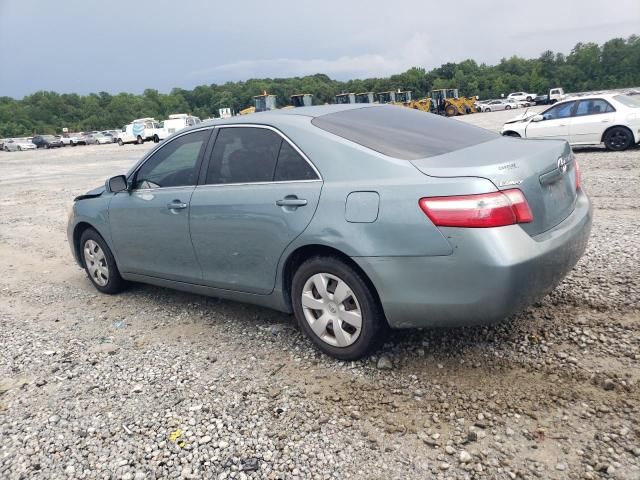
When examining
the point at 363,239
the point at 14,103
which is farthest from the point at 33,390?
the point at 14,103

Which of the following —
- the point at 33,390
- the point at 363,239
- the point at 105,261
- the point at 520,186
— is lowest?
the point at 33,390

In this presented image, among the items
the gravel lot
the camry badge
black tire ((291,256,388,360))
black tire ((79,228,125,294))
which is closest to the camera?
the gravel lot

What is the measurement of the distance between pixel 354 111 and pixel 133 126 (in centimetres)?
4870

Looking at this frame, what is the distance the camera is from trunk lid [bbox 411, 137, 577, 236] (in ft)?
9.84

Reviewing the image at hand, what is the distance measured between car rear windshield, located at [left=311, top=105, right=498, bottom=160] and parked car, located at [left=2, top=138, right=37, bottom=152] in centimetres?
6981

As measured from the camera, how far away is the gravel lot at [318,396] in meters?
2.61

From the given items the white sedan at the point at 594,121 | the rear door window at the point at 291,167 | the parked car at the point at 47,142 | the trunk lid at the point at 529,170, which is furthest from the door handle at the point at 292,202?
the parked car at the point at 47,142

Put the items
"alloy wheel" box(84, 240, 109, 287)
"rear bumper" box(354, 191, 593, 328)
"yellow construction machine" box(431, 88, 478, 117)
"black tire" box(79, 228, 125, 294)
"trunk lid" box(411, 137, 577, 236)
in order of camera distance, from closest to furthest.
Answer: "rear bumper" box(354, 191, 593, 328)
"trunk lid" box(411, 137, 577, 236)
"black tire" box(79, 228, 125, 294)
"alloy wheel" box(84, 240, 109, 287)
"yellow construction machine" box(431, 88, 478, 117)

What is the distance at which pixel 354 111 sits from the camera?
4.06 metres

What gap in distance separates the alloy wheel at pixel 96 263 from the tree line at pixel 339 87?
94.2 metres

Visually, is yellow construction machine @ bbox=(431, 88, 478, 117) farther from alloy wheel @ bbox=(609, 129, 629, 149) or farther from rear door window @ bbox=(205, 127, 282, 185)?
rear door window @ bbox=(205, 127, 282, 185)

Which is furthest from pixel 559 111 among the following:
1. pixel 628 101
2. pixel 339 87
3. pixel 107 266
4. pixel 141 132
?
pixel 339 87

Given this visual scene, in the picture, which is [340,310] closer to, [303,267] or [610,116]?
[303,267]

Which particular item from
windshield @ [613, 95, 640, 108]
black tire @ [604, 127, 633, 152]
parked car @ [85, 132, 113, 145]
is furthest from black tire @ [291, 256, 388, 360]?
parked car @ [85, 132, 113, 145]
